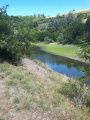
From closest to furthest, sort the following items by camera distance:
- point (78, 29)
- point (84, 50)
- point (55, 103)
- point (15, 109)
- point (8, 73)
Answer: point (15, 109)
point (55, 103)
point (84, 50)
point (8, 73)
point (78, 29)

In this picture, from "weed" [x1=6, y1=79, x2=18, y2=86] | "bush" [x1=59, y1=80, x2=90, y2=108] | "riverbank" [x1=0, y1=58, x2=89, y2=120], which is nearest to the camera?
"riverbank" [x1=0, y1=58, x2=89, y2=120]

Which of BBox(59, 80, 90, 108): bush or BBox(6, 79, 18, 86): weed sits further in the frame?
BBox(6, 79, 18, 86): weed

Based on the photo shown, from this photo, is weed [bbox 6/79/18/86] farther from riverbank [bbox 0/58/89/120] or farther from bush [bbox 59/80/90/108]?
bush [bbox 59/80/90/108]

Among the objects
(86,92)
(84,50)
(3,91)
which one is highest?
(84,50)

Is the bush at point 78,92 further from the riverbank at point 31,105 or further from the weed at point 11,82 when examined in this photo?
the weed at point 11,82

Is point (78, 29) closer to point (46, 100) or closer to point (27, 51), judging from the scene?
point (27, 51)

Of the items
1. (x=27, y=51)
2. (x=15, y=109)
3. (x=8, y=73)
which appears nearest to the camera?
(x=15, y=109)

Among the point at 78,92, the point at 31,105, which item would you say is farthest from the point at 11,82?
the point at 78,92

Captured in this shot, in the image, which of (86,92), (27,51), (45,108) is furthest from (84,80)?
(27,51)

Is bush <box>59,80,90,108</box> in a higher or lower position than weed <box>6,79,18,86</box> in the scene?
lower

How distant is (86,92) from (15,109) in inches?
160

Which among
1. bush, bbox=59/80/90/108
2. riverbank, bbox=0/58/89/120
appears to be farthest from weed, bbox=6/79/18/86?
bush, bbox=59/80/90/108

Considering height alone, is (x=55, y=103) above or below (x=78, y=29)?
below

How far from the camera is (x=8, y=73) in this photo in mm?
8008
